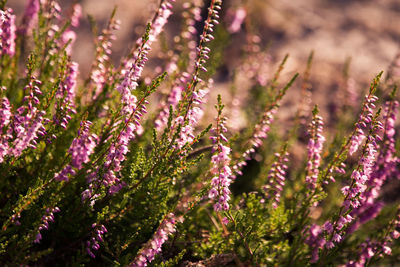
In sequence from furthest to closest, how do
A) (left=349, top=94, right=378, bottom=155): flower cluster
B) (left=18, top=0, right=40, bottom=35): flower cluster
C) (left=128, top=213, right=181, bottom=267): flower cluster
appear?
(left=18, top=0, right=40, bottom=35): flower cluster, (left=349, top=94, right=378, bottom=155): flower cluster, (left=128, top=213, right=181, bottom=267): flower cluster

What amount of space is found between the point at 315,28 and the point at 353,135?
795cm

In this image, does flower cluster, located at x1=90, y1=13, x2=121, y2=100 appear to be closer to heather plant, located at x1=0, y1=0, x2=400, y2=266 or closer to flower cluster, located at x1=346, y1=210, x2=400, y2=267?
heather plant, located at x1=0, y1=0, x2=400, y2=266

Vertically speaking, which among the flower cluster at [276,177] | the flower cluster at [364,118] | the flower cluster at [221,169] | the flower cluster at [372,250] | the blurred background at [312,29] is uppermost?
the blurred background at [312,29]

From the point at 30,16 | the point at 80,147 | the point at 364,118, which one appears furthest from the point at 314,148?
the point at 30,16

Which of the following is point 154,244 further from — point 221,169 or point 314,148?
point 314,148

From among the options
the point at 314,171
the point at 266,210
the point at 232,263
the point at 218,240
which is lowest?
the point at 232,263

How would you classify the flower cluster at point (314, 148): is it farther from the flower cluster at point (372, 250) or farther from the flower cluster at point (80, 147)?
the flower cluster at point (80, 147)

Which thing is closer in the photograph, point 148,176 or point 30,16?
point 148,176

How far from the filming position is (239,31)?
354 inches

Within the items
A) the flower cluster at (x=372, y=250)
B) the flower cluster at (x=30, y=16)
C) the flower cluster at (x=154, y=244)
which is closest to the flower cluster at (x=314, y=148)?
the flower cluster at (x=372, y=250)

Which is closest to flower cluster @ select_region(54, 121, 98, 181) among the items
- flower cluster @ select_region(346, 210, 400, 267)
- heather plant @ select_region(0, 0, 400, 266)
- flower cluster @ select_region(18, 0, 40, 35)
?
heather plant @ select_region(0, 0, 400, 266)

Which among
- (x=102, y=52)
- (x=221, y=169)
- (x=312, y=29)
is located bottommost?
(x=221, y=169)

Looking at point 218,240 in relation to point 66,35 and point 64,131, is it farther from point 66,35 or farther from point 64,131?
point 66,35

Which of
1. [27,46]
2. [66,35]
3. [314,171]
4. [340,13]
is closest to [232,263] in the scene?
[314,171]
